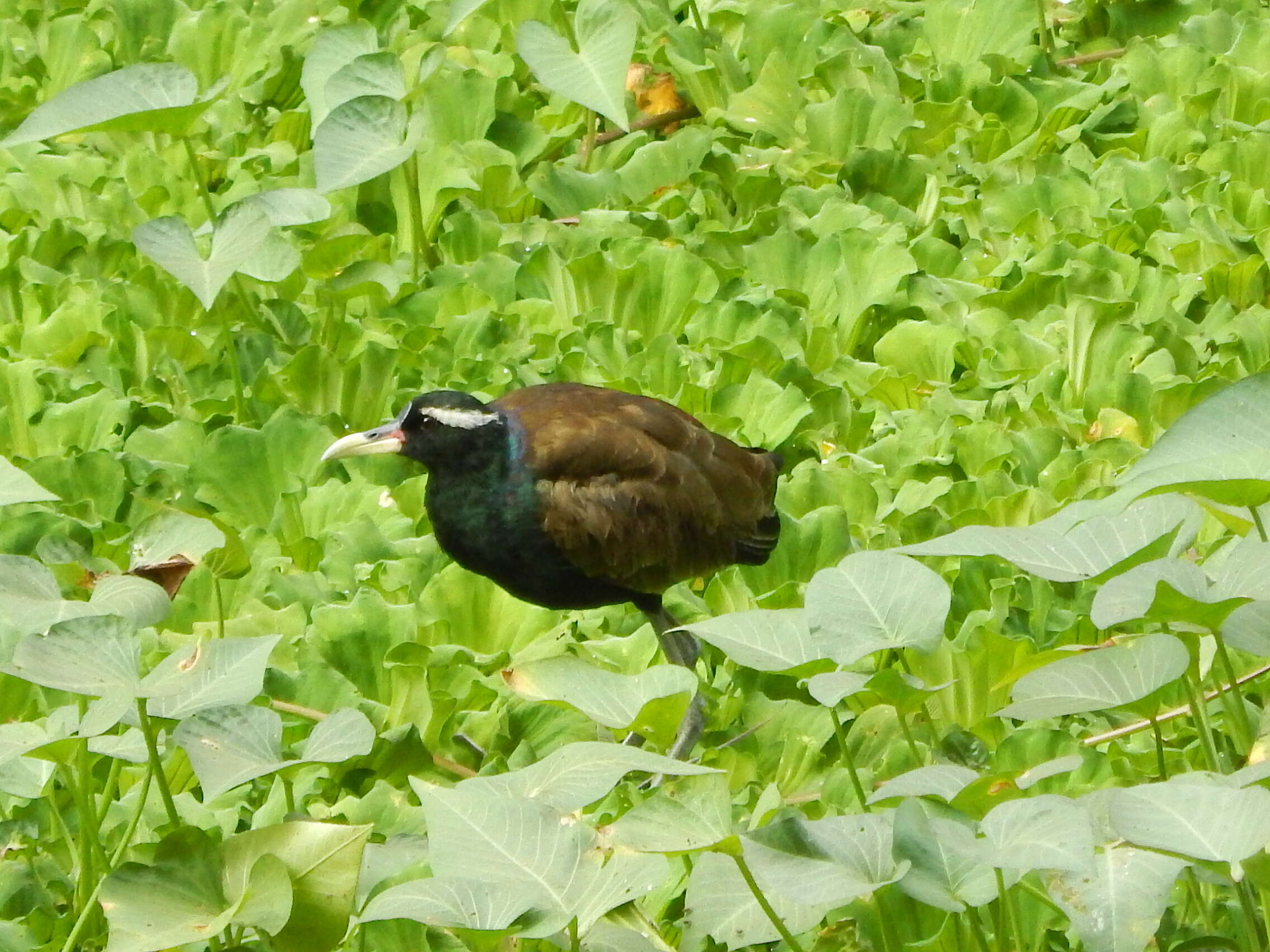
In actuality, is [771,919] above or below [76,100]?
below

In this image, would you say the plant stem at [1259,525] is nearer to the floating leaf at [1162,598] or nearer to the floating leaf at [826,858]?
the floating leaf at [1162,598]

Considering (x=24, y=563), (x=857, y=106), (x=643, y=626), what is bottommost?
(x=643, y=626)

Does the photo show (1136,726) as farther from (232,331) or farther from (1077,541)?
(232,331)

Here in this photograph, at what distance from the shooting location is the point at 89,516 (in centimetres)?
376

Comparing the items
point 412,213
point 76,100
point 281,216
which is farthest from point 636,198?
point 76,100

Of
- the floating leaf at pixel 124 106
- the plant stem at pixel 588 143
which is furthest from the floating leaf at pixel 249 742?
the plant stem at pixel 588 143

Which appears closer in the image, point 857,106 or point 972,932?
point 972,932

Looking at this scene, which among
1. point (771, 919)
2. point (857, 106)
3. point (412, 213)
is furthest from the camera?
point (857, 106)

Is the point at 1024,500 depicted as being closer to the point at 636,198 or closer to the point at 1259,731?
the point at 1259,731

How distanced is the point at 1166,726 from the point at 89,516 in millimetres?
2094

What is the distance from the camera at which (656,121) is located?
18.0 ft

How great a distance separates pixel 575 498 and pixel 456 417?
10.8 inches

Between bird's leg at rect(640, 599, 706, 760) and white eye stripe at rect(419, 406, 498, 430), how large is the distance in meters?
0.47

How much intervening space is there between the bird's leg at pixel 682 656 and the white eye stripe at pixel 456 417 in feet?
1.56
